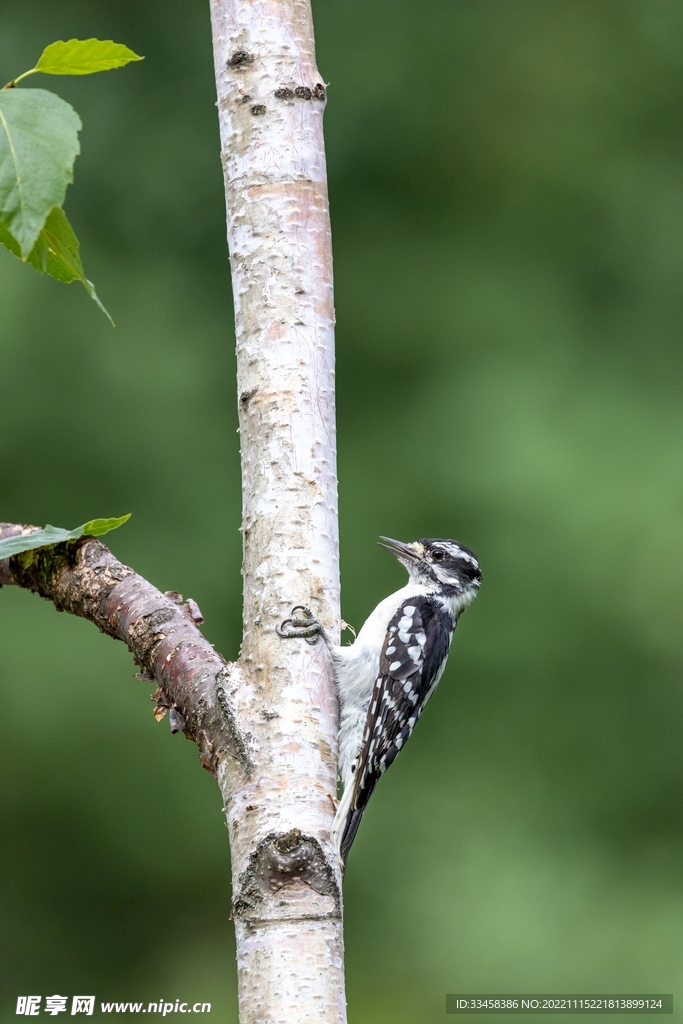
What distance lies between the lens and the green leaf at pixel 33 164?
4.68 ft

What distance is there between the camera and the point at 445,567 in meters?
4.04

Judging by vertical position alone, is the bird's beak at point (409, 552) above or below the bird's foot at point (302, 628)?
above

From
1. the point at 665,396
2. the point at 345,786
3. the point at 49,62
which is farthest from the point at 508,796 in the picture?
the point at 49,62

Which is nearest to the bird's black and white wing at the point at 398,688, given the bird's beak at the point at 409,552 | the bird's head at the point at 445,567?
the bird's head at the point at 445,567

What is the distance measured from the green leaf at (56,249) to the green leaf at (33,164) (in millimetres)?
218

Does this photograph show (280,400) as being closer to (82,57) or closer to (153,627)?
(153,627)

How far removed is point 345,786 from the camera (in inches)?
117

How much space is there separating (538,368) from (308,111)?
5.63 m

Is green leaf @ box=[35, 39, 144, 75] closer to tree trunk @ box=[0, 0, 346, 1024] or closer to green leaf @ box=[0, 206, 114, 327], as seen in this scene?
green leaf @ box=[0, 206, 114, 327]

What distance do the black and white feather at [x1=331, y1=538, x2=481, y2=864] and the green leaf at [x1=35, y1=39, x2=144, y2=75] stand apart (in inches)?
45.6

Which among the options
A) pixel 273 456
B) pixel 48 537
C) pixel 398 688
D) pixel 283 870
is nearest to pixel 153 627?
pixel 48 537

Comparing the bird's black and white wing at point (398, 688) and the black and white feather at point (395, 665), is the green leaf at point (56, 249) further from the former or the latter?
the bird's black and white wing at point (398, 688)

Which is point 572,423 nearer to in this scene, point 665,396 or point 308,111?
point 665,396

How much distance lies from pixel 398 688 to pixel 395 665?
0.08 metres
